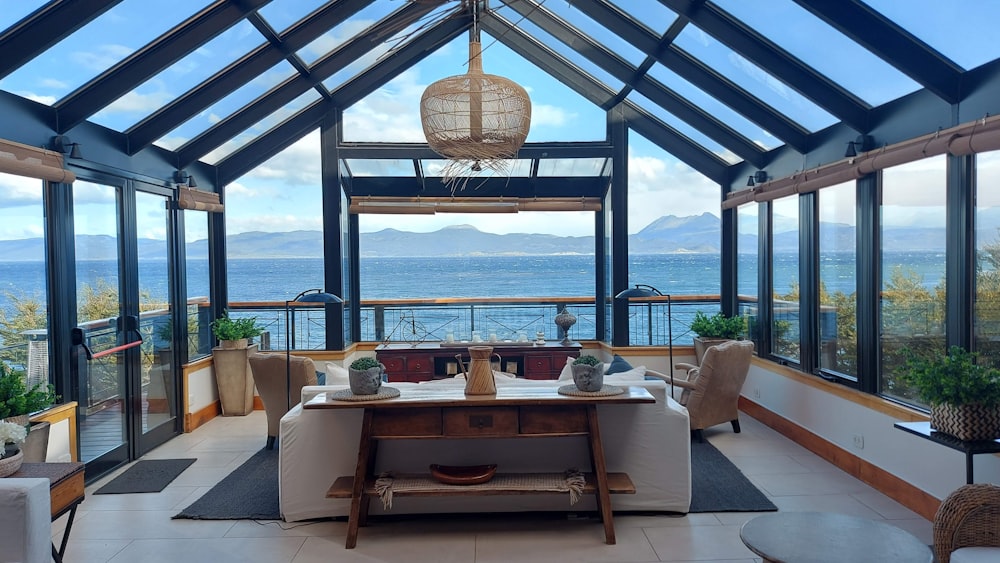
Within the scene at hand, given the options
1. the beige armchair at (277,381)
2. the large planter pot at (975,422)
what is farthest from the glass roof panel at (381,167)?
the large planter pot at (975,422)

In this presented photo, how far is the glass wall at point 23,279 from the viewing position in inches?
155

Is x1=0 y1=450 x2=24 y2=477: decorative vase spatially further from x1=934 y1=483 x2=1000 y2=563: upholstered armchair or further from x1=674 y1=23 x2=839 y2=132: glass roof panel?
x1=674 y1=23 x2=839 y2=132: glass roof panel

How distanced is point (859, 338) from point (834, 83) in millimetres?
1798

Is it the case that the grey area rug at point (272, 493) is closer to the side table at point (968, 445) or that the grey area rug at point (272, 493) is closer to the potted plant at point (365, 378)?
the potted plant at point (365, 378)

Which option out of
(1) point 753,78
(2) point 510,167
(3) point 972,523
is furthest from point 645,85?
(3) point 972,523

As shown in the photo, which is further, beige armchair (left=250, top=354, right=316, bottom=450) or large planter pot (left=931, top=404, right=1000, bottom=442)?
beige armchair (left=250, top=354, right=316, bottom=450)

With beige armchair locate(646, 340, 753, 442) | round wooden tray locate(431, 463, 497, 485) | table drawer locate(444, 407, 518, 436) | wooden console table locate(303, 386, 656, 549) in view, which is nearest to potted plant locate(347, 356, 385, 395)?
wooden console table locate(303, 386, 656, 549)

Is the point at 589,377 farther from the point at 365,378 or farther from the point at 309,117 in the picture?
the point at 309,117

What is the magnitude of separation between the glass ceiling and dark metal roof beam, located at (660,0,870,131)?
0.01 metres

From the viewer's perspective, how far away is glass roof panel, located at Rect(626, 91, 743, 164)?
6668mm

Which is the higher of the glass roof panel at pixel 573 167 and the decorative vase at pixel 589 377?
the glass roof panel at pixel 573 167

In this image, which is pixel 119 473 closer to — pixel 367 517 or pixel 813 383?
pixel 367 517

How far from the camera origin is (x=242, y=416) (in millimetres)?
6719

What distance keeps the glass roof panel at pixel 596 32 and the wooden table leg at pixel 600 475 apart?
3406mm
